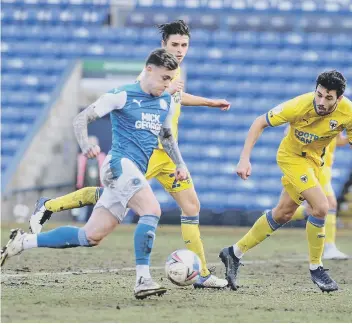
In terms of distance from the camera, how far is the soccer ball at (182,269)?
6930mm

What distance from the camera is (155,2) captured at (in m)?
21.4

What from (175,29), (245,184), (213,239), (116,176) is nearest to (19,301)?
(116,176)

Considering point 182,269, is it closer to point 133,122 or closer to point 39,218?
point 133,122

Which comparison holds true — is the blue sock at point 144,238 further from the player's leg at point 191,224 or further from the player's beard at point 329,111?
the player's beard at point 329,111

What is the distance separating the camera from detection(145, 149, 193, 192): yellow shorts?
784 centimetres

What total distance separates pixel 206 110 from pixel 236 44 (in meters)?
1.80

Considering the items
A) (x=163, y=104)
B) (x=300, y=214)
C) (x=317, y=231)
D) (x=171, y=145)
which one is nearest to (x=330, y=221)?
(x=300, y=214)

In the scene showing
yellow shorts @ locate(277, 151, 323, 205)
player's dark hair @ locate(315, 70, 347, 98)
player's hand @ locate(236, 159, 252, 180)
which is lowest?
yellow shorts @ locate(277, 151, 323, 205)

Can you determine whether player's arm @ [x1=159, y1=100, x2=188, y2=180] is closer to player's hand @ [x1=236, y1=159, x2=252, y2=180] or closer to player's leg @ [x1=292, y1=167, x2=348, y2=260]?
player's hand @ [x1=236, y1=159, x2=252, y2=180]

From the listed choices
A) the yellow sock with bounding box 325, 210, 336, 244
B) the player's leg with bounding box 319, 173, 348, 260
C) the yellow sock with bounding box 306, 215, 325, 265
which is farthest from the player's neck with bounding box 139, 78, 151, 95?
the yellow sock with bounding box 325, 210, 336, 244

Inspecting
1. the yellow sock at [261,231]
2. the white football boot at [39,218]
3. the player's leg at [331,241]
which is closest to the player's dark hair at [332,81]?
the yellow sock at [261,231]

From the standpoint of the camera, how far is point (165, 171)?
7906mm

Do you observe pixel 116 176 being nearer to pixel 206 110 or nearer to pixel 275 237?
pixel 275 237

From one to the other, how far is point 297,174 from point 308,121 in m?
0.48
